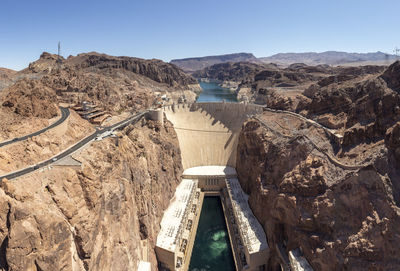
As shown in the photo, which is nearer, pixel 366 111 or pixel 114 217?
pixel 114 217

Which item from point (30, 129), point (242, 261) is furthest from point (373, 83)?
point (30, 129)

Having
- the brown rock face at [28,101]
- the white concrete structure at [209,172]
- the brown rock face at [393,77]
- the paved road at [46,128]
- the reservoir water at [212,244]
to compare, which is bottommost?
the reservoir water at [212,244]

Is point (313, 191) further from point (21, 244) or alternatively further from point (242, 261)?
point (21, 244)

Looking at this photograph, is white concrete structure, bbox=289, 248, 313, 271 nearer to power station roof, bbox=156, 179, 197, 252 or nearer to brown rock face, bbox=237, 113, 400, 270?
brown rock face, bbox=237, 113, 400, 270

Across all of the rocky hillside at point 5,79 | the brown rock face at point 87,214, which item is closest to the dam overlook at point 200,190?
the brown rock face at point 87,214

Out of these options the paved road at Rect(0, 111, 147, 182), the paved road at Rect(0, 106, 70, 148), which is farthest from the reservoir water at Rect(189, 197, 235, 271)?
the paved road at Rect(0, 106, 70, 148)

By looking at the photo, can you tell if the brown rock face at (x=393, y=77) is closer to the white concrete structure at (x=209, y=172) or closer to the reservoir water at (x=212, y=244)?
the white concrete structure at (x=209, y=172)
